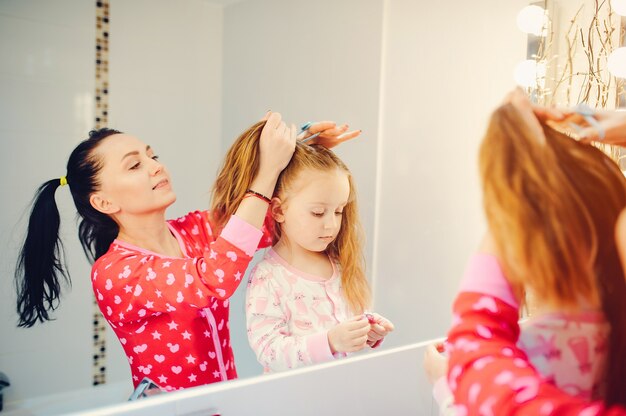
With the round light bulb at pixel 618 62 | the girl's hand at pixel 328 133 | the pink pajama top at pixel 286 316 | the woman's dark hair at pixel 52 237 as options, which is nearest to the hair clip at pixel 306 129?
the girl's hand at pixel 328 133

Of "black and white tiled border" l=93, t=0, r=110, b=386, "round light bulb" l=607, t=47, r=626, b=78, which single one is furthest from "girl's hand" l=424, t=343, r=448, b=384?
"round light bulb" l=607, t=47, r=626, b=78

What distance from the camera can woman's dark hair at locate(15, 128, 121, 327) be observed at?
101cm

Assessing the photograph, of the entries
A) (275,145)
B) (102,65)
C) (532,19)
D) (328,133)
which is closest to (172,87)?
(102,65)

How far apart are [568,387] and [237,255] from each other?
0.64 meters

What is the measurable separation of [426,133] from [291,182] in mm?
421

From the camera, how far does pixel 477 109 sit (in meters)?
1.23

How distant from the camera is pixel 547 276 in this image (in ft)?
2.48

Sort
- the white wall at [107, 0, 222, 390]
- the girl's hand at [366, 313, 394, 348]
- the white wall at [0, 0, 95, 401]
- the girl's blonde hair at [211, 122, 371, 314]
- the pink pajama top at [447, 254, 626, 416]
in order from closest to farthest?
the pink pajama top at [447, 254, 626, 416], the white wall at [0, 0, 95, 401], the white wall at [107, 0, 222, 390], the girl's blonde hair at [211, 122, 371, 314], the girl's hand at [366, 313, 394, 348]

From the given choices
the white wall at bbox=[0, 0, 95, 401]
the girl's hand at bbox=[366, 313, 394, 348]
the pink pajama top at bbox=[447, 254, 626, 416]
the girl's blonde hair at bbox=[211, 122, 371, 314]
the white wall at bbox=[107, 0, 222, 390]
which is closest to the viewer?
the pink pajama top at bbox=[447, 254, 626, 416]

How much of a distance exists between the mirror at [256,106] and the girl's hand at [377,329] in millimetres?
36

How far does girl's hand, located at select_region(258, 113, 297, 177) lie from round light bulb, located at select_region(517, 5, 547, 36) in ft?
2.16

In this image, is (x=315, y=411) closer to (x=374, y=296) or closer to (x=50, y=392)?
(x=374, y=296)

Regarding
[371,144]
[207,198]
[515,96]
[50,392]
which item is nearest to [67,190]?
[207,198]

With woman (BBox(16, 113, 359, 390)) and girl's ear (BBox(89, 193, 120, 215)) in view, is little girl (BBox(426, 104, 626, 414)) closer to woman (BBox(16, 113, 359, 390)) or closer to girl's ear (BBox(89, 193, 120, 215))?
woman (BBox(16, 113, 359, 390))
